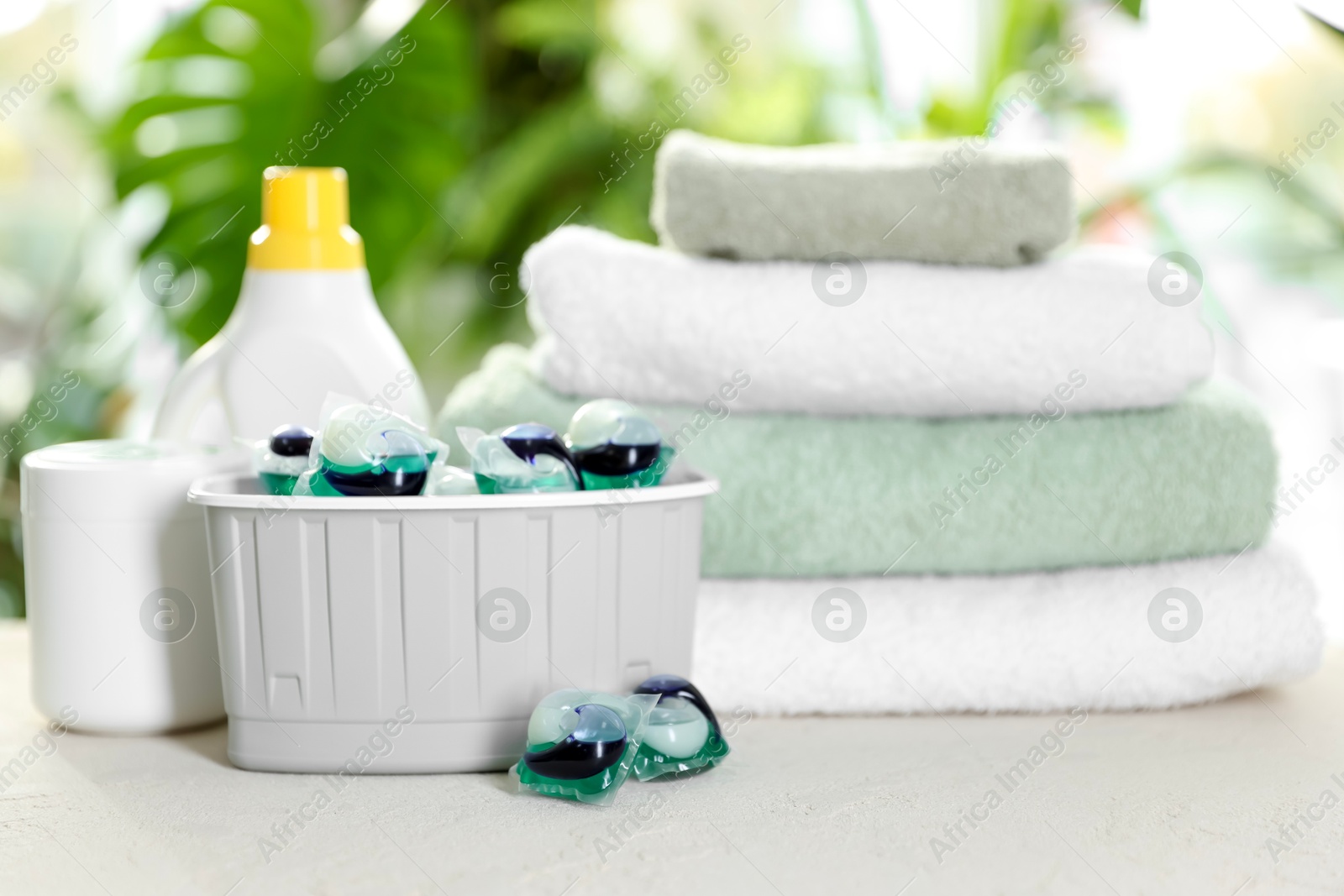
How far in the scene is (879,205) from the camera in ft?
2.09

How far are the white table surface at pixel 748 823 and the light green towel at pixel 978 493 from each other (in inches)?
3.9

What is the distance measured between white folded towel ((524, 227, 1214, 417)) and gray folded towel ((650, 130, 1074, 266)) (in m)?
0.01

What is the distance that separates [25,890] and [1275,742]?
555 millimetres

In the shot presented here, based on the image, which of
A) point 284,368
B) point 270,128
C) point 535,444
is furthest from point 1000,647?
point 270,128

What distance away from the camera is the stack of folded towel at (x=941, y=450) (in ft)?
2.06

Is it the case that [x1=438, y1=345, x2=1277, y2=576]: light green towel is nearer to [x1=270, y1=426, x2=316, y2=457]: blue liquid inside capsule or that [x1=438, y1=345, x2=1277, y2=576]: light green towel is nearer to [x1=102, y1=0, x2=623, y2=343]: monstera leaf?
[x1=270, y1=426, x2=316, y2=457]: blue liquid inside capsule

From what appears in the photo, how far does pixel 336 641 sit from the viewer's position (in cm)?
50

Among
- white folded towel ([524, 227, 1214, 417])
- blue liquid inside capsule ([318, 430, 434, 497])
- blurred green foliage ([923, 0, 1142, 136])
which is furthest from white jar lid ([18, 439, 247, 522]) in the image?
blurred green foliage ([923, 0, 1142, 136])

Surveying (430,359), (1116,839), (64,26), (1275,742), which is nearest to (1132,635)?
(1275,742)

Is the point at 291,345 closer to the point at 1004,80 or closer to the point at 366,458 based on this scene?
the point at 366,458

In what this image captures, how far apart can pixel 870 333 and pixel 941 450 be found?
78 mm

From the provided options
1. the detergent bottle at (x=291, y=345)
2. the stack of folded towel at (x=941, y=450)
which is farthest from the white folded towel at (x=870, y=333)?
the detergent bottle at (x=291, y=345)

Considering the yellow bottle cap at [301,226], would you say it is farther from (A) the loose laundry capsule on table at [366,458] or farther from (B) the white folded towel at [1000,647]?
(B) the white folded towel at [1000,647]

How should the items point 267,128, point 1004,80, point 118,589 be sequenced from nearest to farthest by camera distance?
point 118,589
point 267,128
point 1004,80
